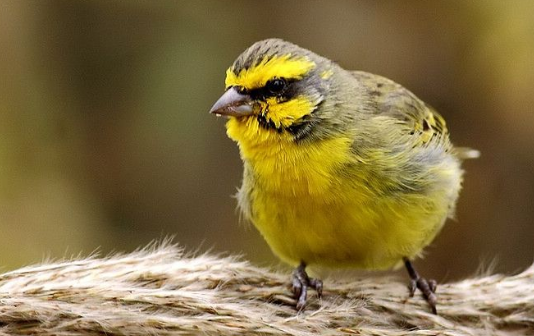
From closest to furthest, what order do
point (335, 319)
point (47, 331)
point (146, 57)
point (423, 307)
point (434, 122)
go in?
1. point (47, 331)
2. point (335, 319)
3. point (423, 307)
4. point (434, 122)
5. point (146, 57)

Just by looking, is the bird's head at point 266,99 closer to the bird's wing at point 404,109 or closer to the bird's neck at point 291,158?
the bird's neck at point 291,158

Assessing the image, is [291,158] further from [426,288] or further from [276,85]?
[426,288]

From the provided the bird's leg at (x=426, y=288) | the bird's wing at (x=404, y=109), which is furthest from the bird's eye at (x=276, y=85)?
the bird's leg at (x=426, y=288)

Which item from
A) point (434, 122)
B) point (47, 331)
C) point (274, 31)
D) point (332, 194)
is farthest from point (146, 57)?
point (47, 331)

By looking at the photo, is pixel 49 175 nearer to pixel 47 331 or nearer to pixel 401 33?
pixel 401 33

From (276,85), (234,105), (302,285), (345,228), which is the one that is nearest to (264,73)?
(276,85)

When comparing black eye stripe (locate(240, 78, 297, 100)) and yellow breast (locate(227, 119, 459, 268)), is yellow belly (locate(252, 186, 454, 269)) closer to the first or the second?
yellow breast (locate(227, 119, 459, 268))

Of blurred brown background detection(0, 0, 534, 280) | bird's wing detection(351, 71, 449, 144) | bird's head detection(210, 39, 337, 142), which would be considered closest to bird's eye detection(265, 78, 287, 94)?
bird's head detection(210, 39, 337, 142)

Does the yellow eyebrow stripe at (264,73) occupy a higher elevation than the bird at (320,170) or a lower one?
higher
